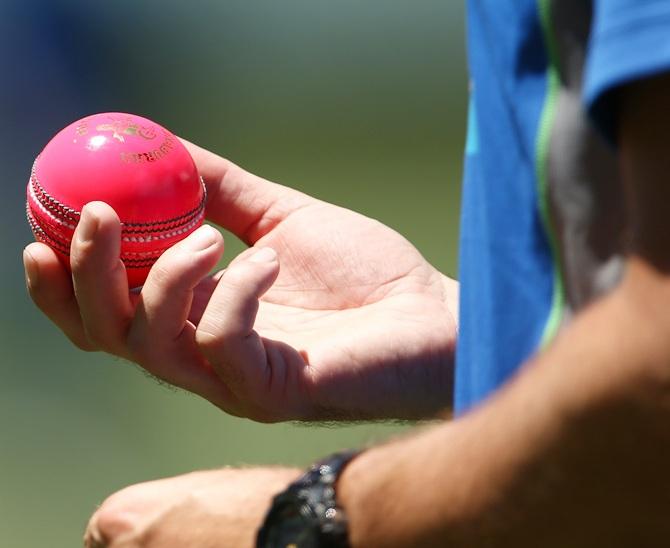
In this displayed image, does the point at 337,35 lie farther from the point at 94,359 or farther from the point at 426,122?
the point at 94,359

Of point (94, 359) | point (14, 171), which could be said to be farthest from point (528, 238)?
point (14, 171)

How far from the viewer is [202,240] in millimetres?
1656

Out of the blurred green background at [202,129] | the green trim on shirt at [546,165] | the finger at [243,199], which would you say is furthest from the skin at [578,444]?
the blurred green background at [202,129]

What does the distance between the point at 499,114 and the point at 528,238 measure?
0.37 feet

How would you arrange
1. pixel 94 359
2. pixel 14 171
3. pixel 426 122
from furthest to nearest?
pixel 426 122 → pixel 14 171 → pixel 94 359

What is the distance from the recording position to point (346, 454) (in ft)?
3.36

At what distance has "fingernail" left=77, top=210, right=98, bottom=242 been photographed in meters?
1.67

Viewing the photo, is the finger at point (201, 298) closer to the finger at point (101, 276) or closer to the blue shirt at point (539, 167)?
the finger at point (101, 276)

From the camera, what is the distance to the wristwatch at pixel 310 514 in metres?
0.96

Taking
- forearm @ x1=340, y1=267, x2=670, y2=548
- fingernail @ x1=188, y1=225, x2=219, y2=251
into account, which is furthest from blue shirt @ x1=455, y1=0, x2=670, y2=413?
fingernail @ x1=188, y1=225, x2=219, y2=251

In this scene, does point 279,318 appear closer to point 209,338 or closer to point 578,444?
point 209,338

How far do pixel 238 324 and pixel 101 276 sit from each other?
0.27 m

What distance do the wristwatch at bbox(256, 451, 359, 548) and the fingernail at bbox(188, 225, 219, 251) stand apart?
681 mm

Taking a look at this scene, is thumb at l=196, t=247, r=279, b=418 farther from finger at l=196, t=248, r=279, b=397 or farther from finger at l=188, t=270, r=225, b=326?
finger at l=188, t=270, r=225, b=326
